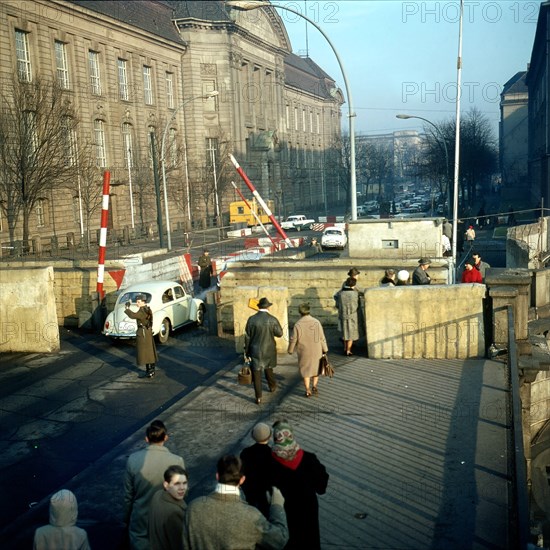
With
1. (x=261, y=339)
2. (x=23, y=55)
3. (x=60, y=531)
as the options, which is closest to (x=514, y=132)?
(x=23, y=55)

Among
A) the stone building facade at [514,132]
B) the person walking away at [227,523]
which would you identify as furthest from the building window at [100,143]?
the stone building facade at [514,132]

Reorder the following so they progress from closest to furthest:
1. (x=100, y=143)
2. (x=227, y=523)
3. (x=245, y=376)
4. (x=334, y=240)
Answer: (x=227, y=523) < (x=245, y=376) < (x=334, y=240) < (x=100, y=143)

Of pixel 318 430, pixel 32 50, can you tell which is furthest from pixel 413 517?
pixel 32 50

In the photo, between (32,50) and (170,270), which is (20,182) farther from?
(170,270)

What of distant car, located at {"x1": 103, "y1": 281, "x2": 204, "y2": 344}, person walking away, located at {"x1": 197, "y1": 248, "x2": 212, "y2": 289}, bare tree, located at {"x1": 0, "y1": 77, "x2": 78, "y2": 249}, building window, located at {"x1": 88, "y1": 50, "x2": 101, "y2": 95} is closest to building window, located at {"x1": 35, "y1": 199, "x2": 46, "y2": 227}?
bare tree, located at {"x1": 0, "y1": 77, "x2": 78, "y2": 249}

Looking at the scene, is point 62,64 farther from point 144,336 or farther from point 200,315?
point 144,336

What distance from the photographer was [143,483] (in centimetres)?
581

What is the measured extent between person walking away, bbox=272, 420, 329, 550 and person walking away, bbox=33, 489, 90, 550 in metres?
1.44

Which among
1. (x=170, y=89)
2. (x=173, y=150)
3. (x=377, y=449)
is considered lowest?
(x=377, y=449)

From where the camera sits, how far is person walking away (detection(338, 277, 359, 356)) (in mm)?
12656

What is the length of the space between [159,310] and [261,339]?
7306 millimetres

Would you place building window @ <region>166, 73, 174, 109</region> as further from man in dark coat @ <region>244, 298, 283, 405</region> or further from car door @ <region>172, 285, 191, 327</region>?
man in dark coat @ <region>244, 298, 283, 405</region>

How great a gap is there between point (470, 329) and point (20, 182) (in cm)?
3394

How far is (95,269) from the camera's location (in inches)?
789
